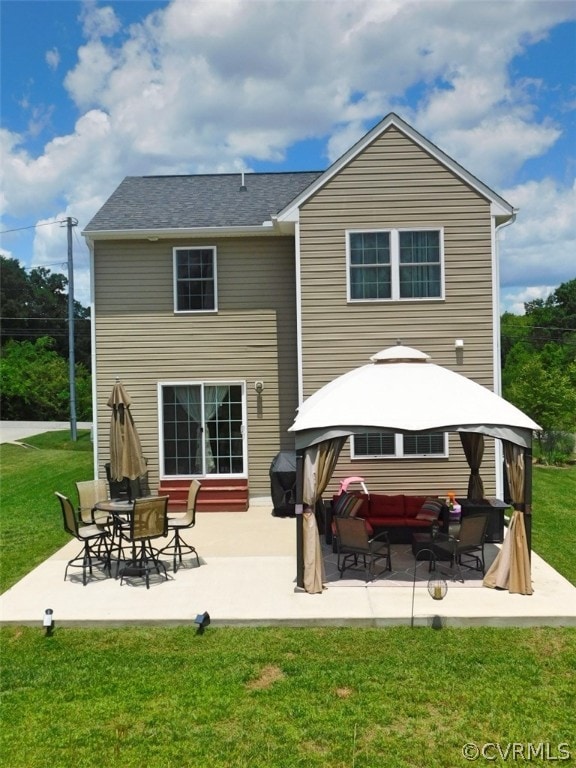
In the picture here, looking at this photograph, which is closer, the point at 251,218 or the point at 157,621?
the point at 157,621

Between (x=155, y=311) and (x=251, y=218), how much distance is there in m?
2.98

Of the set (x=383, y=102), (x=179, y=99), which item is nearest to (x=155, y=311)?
(x=179, y=99)

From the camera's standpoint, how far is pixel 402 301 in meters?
12.5

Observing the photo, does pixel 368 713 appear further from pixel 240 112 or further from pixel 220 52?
pixel 240 112

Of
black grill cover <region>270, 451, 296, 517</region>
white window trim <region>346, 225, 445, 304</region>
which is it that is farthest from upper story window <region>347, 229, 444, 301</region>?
black grill cover <region>270, 451, 296, 517</region>

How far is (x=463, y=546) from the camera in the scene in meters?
8.15

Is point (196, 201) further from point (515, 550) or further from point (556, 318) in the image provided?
point (556, 318)

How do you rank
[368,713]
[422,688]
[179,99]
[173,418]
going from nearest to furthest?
[368,713], [422,688], [179,99], [173,418]

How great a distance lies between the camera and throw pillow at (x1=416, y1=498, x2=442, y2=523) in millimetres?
9422

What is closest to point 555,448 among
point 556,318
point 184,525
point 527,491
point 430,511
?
point 430,511

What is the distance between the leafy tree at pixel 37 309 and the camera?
183ft

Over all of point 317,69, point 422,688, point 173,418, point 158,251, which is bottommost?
point 422,688

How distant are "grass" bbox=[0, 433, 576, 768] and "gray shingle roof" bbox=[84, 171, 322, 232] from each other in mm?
9185

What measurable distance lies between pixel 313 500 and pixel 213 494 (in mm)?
5723
